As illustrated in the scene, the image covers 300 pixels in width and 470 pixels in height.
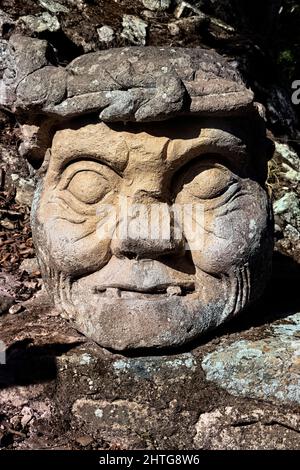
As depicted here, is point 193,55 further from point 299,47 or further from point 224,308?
point 299,47

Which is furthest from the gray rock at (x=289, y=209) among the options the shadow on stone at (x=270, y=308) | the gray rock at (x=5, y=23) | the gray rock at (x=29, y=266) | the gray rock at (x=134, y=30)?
the gray rock at (x=5, y=23)

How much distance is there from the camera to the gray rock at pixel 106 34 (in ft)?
19.5

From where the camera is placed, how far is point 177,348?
11.6 ft

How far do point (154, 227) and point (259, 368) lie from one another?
768mm

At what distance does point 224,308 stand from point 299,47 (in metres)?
7.43

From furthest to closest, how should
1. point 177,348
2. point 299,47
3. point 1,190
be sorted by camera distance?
point 299,47 < point 1,190 < point 177,348

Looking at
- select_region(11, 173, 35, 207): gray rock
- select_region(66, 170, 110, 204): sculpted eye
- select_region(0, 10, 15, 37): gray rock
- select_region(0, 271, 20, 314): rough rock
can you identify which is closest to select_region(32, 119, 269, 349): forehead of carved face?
select_region(66, 170, 110, 204): sculpted eye

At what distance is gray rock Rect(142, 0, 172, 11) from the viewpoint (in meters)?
6.57

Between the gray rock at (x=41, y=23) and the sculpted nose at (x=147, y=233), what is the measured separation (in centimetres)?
277

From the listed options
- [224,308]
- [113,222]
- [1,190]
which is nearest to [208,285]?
[224,308]

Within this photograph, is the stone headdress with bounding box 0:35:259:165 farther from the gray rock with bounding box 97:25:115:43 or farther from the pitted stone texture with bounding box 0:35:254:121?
the gray rock with bounding box 97:25:115:43

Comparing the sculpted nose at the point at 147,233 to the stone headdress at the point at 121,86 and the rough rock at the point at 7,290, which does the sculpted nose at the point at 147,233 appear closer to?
the stone headdress at the point at 121,86

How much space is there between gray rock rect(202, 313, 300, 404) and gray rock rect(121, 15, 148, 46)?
10.5ft

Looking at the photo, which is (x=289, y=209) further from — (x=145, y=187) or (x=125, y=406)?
(x=125, y=406)
